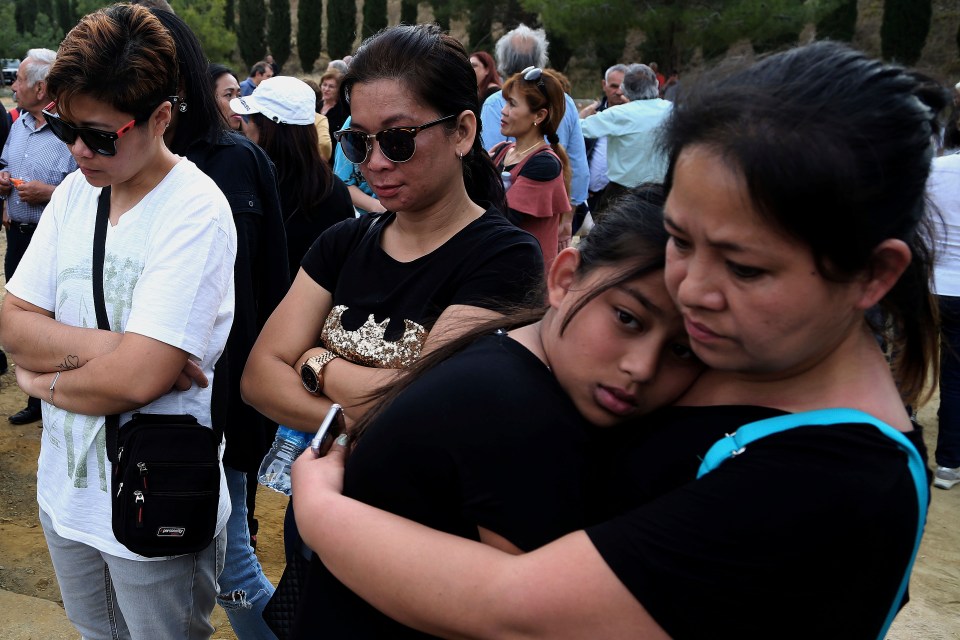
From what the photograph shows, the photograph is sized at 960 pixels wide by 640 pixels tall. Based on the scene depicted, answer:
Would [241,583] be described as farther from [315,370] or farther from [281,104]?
[281,104]

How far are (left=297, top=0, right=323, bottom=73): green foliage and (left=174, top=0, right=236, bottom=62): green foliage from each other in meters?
3.38

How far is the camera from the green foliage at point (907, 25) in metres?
26.2

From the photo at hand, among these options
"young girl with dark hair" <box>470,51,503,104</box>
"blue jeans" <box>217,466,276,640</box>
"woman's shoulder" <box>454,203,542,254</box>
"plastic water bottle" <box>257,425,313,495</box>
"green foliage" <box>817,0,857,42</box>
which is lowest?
"green foliage" <box>817,0,857,42</box>

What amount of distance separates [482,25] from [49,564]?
33.0 meters

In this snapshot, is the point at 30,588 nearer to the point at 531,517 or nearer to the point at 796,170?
the point at 531,517

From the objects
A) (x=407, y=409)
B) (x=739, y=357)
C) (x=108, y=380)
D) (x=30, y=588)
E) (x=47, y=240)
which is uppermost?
(x=739, y=357)

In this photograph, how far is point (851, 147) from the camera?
95 cm

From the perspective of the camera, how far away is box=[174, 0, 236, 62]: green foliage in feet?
112

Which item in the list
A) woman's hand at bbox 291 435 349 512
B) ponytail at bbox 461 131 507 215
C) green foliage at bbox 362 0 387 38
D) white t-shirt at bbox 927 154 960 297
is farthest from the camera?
green foliage at bbox 362 0 387 38

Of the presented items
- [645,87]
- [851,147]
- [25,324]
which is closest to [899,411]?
[851,147]

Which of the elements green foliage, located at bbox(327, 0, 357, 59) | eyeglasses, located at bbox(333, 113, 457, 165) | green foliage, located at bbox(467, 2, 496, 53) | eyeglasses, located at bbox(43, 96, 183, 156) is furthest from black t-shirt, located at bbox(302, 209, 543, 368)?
green foliage, located at bbox(327, 0, 357, 59)

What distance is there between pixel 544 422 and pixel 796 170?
45 centimetres

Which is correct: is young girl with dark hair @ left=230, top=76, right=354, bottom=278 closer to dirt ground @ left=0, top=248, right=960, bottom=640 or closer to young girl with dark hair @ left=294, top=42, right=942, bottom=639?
dirt ground @ left=0, top=248, right=960, bottom=640

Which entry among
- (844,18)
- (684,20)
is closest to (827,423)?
(684,20)
